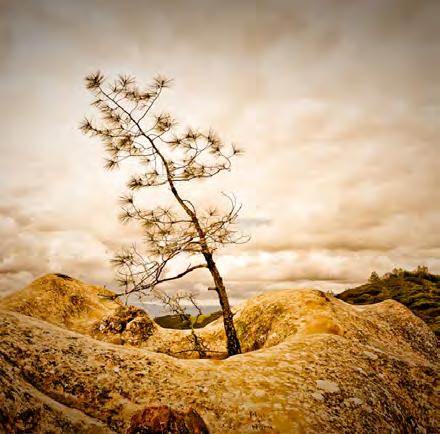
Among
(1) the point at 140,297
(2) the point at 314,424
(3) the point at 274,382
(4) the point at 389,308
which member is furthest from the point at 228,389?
(4) the point at 389,308

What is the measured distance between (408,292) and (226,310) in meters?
92.6

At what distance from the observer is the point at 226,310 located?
1258 cm

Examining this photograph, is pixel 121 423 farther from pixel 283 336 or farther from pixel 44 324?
pixel 283 336

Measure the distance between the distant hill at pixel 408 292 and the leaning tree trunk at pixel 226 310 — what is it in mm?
62190

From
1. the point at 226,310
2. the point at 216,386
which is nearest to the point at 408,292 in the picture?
the point at 226,310

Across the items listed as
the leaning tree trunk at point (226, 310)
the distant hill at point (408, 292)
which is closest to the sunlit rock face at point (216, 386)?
the leaning tree trunk at point (226, 310)

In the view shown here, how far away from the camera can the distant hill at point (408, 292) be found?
236ft

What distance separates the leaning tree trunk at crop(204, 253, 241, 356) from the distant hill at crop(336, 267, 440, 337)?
6219cm

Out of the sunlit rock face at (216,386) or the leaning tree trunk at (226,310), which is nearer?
the sunlit rock face at (216,386)

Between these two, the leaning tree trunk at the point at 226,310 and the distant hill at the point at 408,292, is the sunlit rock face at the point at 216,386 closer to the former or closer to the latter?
the leaning tree trunk at the point at 226,310

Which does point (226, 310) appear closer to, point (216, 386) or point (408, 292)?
point (216, 386)

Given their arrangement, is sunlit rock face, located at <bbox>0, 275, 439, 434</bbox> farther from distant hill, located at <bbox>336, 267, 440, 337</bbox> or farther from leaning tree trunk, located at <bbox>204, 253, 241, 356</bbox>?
distant hill, located at <bbox>336, 267, 440, 337</bbox>

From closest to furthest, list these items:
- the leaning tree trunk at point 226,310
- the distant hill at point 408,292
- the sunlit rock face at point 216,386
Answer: the sunlit rock face at point 216,386, the leaning tree trunk at point 226,310, the distant hill at point 408,292

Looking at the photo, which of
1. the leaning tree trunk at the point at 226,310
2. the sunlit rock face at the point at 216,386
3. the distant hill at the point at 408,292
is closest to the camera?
the sunlit rock face at the point at 216,386
